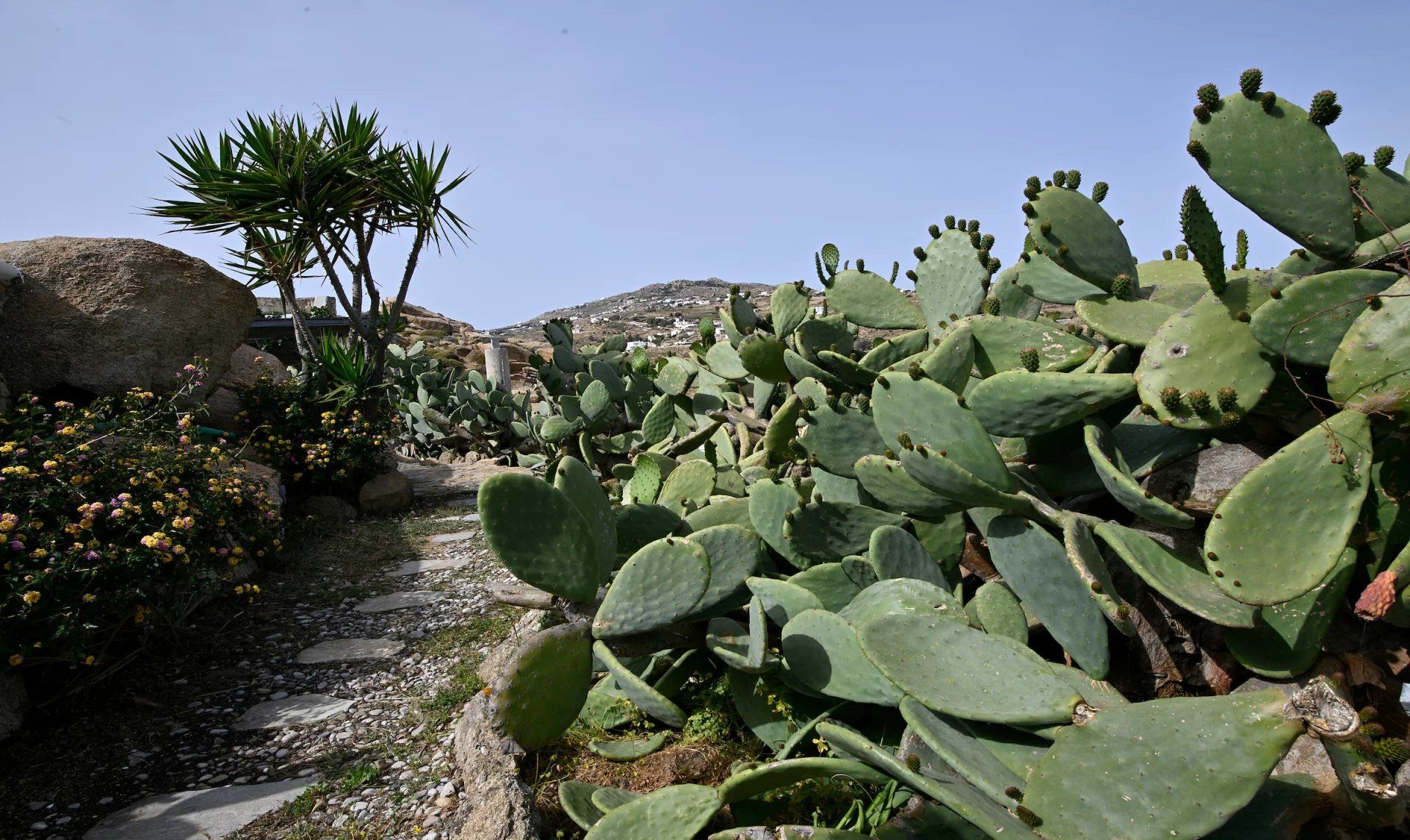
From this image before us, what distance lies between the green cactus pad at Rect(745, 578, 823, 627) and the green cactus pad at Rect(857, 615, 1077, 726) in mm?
450

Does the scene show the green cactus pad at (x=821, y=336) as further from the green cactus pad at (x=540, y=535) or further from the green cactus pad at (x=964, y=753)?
the green cactus pad at (x=964, y=753)

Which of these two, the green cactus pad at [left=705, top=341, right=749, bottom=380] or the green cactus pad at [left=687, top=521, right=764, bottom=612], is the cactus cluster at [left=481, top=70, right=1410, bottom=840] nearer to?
the green cactus pad at [left=687, top=521, right=764, bottom=612]

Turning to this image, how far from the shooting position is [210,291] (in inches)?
265

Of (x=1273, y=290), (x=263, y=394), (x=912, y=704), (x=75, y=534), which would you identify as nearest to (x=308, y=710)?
(x=75, y=534)

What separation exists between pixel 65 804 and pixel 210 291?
17.8 ft

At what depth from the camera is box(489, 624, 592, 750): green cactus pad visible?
1990 millimetres

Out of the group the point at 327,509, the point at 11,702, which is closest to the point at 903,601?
the point at 11,702

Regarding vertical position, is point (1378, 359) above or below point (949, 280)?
below

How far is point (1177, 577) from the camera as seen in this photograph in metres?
1.42

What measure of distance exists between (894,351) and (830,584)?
825 millimetres

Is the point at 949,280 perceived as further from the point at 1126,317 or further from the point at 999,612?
the point at 999,612

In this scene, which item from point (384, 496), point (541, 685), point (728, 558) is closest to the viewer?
point (541, 685)

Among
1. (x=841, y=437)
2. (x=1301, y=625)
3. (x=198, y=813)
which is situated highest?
(x=841, y=437)

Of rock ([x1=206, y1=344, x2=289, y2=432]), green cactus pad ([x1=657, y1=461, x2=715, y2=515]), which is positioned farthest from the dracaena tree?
green cactus pad ([x1=657, y1=461, x2=715, y2=515])
